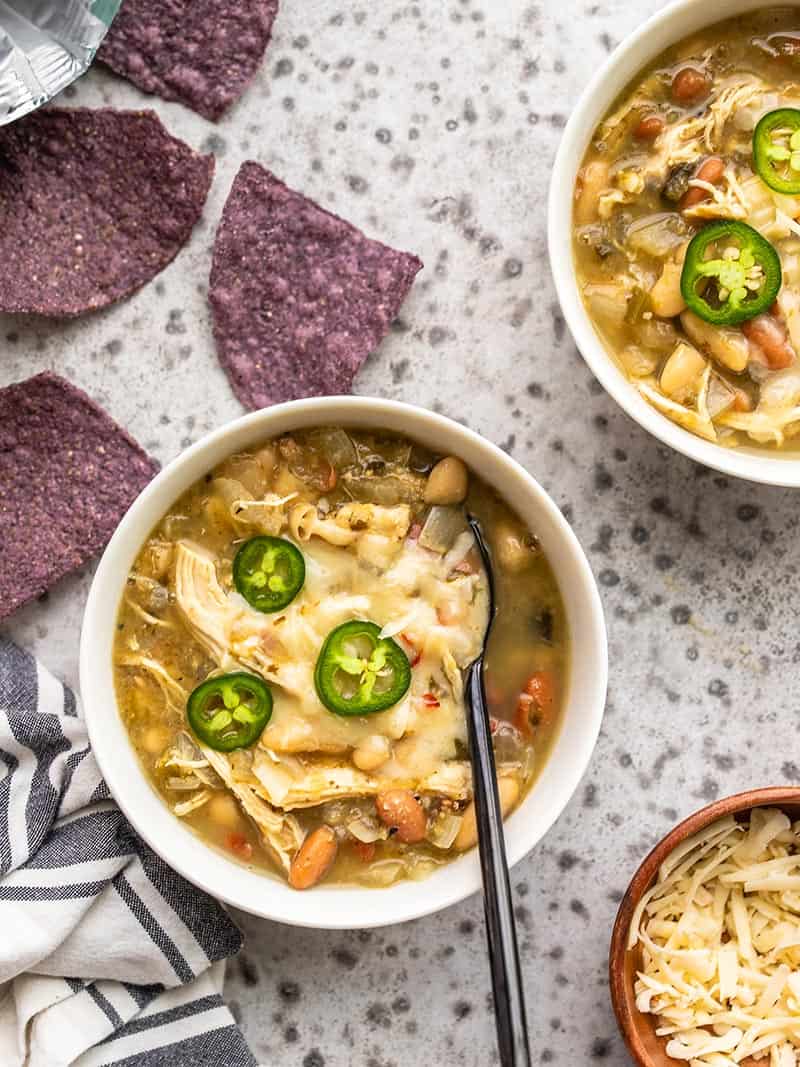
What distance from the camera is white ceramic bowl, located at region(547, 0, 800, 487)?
8.62ft

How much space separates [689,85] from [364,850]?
5.93 ft

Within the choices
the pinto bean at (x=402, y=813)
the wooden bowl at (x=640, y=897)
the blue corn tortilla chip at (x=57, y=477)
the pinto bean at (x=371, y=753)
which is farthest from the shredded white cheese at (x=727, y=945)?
the blue corn tortilla chip at (x=57, y=477)

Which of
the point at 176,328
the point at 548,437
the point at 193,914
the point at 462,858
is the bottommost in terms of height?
the point at 193,914

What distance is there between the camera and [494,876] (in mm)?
2492

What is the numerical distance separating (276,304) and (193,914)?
4.77 feet

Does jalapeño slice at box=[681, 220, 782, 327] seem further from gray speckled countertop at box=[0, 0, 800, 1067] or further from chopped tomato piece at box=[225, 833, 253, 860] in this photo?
chopped tomato piece at box=[225, 833, 253, 860]

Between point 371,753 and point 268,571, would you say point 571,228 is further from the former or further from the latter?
point 371,753

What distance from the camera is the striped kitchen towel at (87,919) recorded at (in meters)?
2.88

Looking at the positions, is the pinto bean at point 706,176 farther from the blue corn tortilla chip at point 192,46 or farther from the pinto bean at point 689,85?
the blue corn tortilla chip at point 192,46

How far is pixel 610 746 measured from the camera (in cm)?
304

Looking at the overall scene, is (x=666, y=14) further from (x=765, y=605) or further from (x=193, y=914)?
(x=193, y=914)

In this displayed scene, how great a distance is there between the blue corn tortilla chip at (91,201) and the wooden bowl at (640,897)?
1783mm

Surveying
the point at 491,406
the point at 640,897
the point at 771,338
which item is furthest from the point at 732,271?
the point at 640,897

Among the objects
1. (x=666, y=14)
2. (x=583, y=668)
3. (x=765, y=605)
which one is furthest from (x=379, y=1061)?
(x=666, y=14)
